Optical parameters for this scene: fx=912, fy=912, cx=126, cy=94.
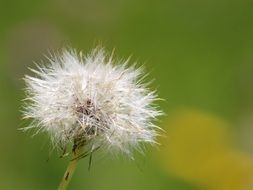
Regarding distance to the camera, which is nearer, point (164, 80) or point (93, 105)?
point (93, 105)

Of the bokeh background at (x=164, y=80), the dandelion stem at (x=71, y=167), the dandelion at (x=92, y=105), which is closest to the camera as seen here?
the dandelion stem at (x=71, y=167)

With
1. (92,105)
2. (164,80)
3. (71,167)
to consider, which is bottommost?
(71,167)

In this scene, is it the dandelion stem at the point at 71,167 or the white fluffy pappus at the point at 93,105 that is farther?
the white fluffy pappus at the point at 93,105

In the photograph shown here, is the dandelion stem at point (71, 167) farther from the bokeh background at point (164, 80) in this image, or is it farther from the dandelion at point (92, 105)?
the bokeh background at point (164, 80)

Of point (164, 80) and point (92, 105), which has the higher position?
point (164, 80)

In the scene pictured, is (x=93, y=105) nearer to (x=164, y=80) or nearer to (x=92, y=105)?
(x=92, y=105)

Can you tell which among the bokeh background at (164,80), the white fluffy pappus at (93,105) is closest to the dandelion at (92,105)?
the white fluffy pappus at (93,105)

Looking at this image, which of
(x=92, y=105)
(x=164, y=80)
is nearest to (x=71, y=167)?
(x=92, y=105)

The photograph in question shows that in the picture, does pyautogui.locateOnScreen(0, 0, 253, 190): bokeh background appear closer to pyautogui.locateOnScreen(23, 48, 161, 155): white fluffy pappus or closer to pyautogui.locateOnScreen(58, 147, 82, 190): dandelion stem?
pyautogui.locateOnScreen(23, 48, 161, 155): white fluffy pappus

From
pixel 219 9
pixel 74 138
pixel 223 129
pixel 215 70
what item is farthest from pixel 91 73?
pixel 219 9
